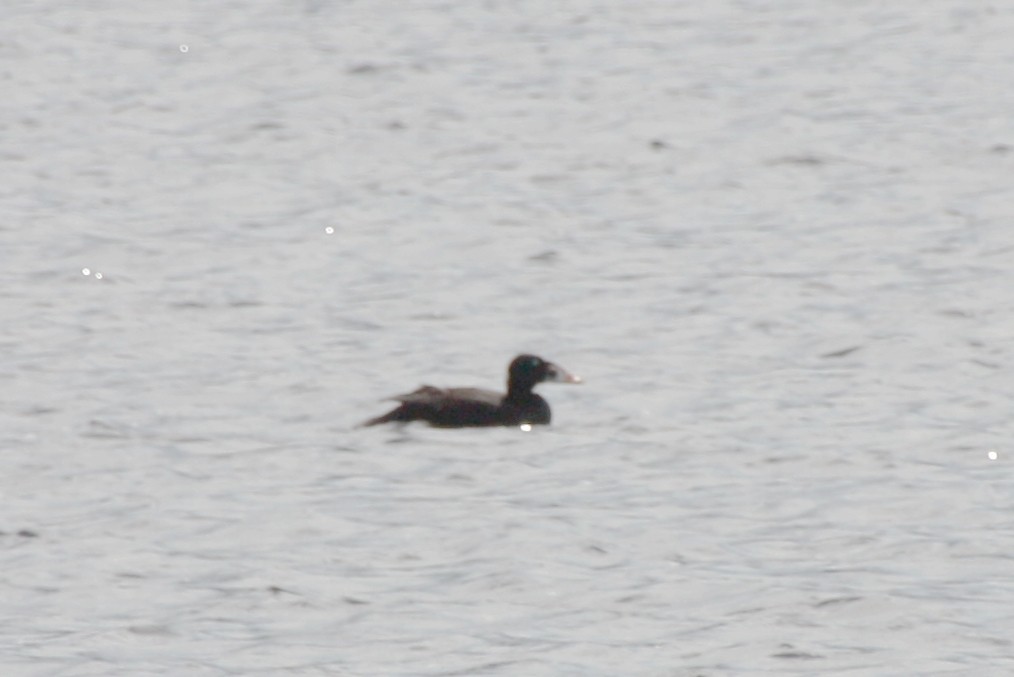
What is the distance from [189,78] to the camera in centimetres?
3375

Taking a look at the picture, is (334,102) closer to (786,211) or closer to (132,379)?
(786,211)

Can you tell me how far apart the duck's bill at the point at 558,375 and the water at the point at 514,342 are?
0.29m

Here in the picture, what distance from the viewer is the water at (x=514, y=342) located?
13.1 m

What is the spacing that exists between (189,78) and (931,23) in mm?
10120

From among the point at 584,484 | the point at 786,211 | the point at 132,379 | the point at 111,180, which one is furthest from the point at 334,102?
the point at 584,484

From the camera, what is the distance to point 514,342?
20250 mm

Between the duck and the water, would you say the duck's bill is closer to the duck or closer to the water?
the duck

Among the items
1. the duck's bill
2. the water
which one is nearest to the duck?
the duck's bill

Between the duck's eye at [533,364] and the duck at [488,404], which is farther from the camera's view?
the duck's eye at [533,364]

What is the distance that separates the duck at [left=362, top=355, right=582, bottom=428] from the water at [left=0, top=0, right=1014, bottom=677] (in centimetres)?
16

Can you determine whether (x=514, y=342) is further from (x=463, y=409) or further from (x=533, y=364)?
(x=463, y=409)

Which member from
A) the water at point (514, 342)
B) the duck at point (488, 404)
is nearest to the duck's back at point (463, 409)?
the duck at point (488, 404)

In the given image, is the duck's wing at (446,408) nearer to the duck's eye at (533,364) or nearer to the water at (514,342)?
the water at (514,342)

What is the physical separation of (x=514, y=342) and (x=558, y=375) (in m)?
2.35
